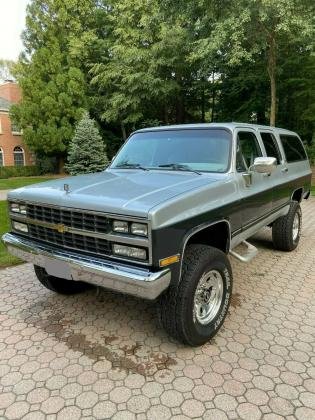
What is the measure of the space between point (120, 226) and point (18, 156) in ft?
97.1

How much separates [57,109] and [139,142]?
66.9 feet

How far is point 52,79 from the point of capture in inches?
925

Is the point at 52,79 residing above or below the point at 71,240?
above

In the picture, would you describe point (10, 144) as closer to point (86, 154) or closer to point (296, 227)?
point (86, 154)

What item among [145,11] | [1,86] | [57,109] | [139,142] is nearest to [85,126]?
[57,109]

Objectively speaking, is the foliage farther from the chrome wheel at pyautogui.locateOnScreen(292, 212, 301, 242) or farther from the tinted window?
the chrome wheel at pyautogui.locateOnScreen(292, 212, 301, 242)

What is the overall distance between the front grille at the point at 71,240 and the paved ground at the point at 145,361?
1.02m

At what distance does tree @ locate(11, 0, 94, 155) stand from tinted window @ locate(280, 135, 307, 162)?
62.7ft

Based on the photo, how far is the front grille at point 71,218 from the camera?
294 centimetres

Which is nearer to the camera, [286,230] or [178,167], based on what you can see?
[178,167]

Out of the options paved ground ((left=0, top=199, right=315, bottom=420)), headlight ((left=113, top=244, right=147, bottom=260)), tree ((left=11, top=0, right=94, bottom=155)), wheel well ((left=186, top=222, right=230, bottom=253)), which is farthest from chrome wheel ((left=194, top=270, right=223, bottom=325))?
tree ((left=11, top=0, right=94, bottom=155))

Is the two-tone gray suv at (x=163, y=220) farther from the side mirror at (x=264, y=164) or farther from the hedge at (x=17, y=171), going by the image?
the hedge at (x=17, y=171)

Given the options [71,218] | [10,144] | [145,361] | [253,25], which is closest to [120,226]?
[71,218]

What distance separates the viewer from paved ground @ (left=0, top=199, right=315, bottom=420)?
2.62 metres
